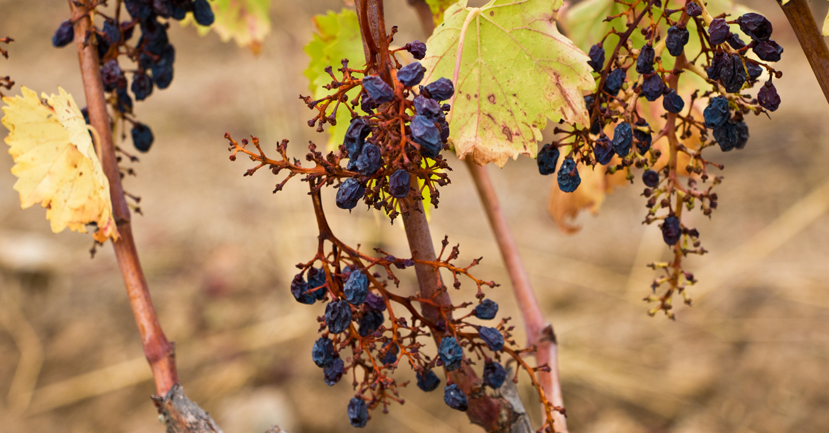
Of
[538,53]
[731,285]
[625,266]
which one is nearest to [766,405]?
[731,285]

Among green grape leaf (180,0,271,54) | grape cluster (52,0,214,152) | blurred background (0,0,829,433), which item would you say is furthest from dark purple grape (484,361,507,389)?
blurred background (0,0,829,433)

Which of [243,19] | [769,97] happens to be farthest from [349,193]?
[243,19]

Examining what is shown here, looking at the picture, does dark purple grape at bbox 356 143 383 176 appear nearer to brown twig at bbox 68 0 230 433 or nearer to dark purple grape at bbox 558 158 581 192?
dark purple grape at bbox 558 158 581 192

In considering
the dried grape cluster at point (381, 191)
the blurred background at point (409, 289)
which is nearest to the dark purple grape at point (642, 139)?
the dried grape cluster at point (381, 191)

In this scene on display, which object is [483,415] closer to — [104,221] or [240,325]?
[104,221]

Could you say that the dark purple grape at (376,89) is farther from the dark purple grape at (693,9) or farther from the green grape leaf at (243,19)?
the green grape leaf at (243,19)
